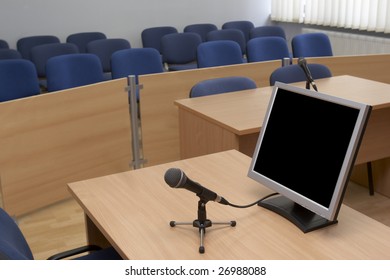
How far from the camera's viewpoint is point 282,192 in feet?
5.53

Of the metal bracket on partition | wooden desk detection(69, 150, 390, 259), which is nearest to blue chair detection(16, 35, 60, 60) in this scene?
the metal bracket on partition

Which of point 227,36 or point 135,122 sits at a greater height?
point 227,36

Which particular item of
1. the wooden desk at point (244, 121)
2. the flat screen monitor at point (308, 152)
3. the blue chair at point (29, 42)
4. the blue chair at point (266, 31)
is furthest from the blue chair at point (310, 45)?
the flat screen monitor at point (308, 152)

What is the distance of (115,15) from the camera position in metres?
6.54

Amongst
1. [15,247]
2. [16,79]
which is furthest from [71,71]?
[15,247]

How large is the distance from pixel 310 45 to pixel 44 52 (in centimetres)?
273

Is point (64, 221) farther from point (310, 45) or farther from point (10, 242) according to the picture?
point (310, 45)

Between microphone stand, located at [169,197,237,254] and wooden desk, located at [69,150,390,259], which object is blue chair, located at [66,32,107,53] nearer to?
wooden desk, located at [69,150,390,259]

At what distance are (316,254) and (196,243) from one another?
354 mm

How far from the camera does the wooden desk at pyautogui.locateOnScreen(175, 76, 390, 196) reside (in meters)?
2.77

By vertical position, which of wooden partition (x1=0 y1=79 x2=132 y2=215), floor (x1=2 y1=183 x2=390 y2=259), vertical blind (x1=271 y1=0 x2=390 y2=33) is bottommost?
floor (x1=2 y1=183 x2=390 y2=259)

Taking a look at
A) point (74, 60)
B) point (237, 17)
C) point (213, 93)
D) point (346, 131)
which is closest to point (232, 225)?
point (346, 131)

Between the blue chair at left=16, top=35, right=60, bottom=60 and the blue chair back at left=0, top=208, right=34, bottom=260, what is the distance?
179 inches
